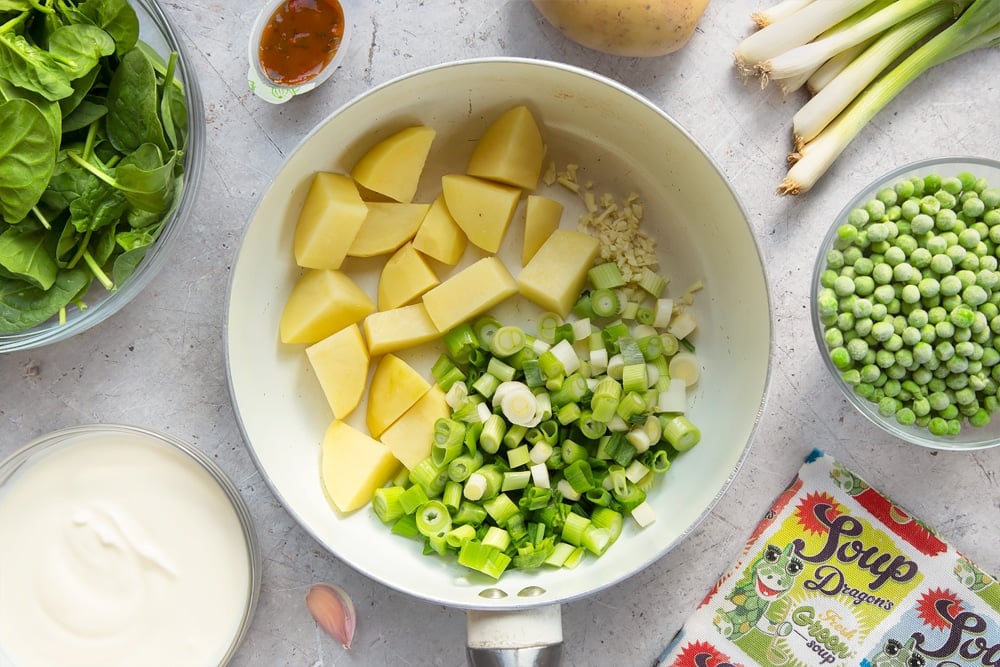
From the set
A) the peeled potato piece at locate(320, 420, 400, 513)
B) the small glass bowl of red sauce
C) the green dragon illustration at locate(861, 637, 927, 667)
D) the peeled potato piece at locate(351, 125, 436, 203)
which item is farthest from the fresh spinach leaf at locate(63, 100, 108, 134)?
the green dragon illustration at locate(861, 637, 927, 667)

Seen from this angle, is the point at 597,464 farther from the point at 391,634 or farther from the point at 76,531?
the point at 76,531

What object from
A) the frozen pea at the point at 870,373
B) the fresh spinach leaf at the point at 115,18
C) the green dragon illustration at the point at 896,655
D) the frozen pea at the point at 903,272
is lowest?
the green dragon illustration at the point at 896,655

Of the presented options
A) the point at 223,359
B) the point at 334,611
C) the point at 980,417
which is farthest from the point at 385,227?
the point at 980,417

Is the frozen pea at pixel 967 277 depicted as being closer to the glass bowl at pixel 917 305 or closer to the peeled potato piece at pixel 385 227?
the glass bowl at pixel 917 305

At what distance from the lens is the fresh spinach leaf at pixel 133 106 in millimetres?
1144

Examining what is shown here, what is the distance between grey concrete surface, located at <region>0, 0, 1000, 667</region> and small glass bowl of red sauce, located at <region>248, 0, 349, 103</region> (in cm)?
5

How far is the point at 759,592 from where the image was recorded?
1.37 m

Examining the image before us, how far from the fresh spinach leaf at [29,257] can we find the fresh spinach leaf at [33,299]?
13 millimetres

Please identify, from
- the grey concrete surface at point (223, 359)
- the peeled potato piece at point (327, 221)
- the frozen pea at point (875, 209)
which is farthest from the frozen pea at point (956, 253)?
the peeled potato piece at point (327, 221)

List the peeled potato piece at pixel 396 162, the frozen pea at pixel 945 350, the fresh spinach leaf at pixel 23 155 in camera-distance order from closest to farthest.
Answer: the fresh spinach leaf at pixel 23 155 < the frozen pea at pixel 945 350 < the peeled potato piece at pixel 396 162

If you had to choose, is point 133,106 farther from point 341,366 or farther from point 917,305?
point 917,305

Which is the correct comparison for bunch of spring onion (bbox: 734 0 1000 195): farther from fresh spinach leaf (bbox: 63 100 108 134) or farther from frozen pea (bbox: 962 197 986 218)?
fresh spinach leaf (bbox: 63 100 108 134)

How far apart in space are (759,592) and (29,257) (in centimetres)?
127

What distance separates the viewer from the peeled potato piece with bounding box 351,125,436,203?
50.3 inches
